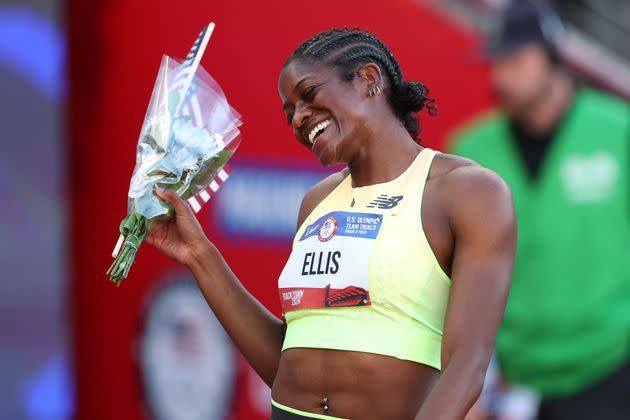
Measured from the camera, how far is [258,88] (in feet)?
18.0

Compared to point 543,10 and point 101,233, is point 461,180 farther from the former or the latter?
point 101,233

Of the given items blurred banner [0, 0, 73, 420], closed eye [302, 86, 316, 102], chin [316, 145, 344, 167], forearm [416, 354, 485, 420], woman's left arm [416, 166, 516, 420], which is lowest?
forearm [416, 354, 485, 420]

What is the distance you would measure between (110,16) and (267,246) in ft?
6.09

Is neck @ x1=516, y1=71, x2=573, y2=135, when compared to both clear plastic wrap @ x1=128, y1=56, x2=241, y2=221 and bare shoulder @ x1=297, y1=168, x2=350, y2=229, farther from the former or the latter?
clear plastic wrap @ x1=128, y1=56, x2=241, y2=221

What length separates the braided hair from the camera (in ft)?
8.17

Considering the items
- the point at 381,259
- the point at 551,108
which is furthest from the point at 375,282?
the point at 551,108

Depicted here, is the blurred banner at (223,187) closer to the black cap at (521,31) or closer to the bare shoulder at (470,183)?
the black cap at (521,31)

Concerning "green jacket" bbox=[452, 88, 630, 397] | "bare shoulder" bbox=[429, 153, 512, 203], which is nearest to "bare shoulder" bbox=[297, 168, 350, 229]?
"bare shoulder" bbox=[429, 153, 512, 203]

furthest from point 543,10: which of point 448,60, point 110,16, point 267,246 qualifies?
point 110,16

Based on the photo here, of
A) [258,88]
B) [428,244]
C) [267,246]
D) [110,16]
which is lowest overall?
[428,244]

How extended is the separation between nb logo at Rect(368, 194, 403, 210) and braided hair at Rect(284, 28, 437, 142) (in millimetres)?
260

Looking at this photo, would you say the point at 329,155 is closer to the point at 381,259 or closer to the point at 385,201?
the point at 385,201

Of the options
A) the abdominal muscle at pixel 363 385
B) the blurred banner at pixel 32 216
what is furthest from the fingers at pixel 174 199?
the blurred banner at pixel 32 216

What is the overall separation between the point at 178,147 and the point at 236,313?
471 mm
